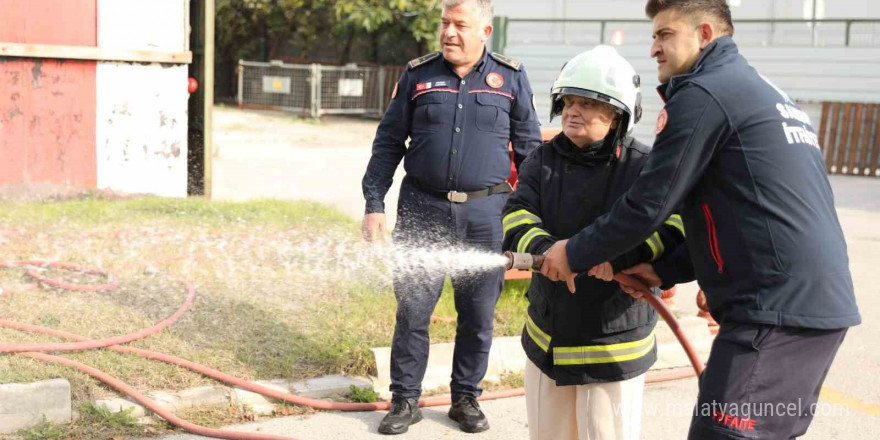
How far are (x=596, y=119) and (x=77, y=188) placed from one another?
297 inches

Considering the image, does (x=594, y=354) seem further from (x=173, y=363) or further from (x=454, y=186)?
(x=173, y=363)

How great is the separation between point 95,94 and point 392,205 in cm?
343

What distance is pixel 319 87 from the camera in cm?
2386

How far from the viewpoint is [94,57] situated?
9.53 m

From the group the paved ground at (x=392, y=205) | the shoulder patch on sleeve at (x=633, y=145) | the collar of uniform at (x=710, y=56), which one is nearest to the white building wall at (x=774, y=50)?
the paved ground at (x=392, y=205)

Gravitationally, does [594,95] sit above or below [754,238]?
above

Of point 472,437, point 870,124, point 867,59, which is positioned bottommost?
point 472,437

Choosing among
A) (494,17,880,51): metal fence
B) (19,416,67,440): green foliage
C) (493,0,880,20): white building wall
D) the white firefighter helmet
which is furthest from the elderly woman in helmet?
(493,0,880,20): white building wall

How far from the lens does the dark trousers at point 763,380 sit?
2.67m

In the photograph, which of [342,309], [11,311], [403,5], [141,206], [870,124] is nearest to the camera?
[11,311]

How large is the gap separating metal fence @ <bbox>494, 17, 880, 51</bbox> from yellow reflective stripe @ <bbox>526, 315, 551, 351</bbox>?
596 inches

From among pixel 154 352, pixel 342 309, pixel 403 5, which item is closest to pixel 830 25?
pixel 403 5

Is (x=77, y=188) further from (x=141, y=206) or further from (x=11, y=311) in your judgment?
(x=11, y=311)

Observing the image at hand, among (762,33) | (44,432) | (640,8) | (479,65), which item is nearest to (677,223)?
(479,65)
